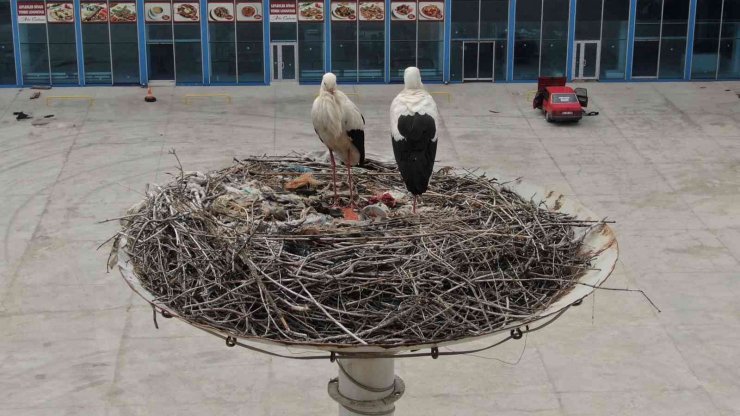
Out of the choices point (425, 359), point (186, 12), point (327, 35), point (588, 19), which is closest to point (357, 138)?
point (425, 359)

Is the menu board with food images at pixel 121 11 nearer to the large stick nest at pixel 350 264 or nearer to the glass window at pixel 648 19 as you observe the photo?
the glass window at pixel 648 19

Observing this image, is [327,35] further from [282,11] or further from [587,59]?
[587,59]

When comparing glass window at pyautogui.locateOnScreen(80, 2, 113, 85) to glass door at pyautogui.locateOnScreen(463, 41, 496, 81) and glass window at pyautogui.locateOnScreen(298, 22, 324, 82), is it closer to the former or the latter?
glass window at pyautogui.locateOnScreen(298, 22, 324, 82)

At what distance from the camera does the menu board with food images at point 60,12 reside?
37.9 m

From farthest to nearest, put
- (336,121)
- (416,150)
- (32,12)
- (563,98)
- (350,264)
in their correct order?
(32,12), (563,98), (336,121), (416,150), (350,264)

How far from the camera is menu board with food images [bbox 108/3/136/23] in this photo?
125 ft

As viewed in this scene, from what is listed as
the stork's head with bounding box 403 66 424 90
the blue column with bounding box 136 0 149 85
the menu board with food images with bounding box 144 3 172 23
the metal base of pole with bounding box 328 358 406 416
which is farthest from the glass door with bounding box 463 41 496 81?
the metal base of pole with bounding box 328 358 406 416

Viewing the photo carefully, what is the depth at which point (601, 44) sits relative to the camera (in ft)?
129

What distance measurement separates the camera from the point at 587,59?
1556 inches

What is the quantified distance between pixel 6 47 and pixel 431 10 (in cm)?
1497

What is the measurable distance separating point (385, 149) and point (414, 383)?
495 inches

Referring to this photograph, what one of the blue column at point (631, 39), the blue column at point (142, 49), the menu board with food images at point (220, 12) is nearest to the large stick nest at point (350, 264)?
the menu board with food images at point (220, 12)

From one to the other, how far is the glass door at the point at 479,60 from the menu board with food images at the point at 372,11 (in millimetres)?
3220

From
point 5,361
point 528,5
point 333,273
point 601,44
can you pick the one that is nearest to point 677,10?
point 601,44
